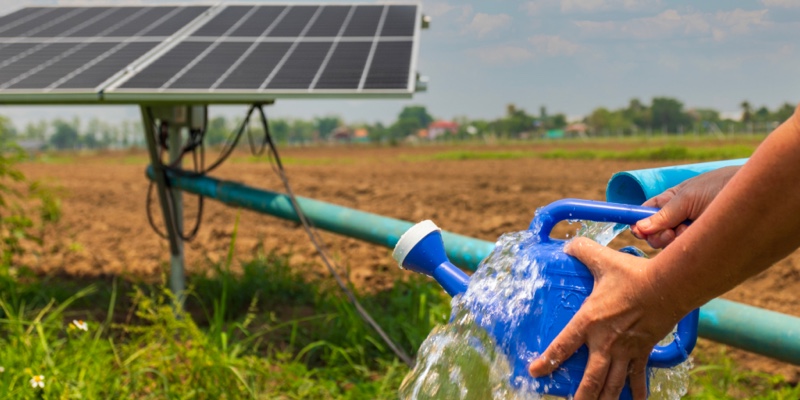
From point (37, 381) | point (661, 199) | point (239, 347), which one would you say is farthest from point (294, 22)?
point (661, 199)

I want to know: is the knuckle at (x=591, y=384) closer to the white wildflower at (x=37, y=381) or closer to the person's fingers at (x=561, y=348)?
the person's fingers at (x=561, y=348)

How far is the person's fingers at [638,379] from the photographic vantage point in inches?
51.0

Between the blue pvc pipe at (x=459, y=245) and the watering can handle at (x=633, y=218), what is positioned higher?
the watering can handle at (x=633, y=218)

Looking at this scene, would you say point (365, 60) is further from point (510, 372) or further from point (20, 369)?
point (510, 372)

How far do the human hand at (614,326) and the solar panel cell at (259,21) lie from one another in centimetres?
364

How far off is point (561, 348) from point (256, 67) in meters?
2.91

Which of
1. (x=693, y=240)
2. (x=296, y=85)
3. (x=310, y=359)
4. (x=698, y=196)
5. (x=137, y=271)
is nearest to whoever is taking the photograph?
(x=693, y=240)

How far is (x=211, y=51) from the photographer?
421 cm

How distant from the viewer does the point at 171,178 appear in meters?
4.22

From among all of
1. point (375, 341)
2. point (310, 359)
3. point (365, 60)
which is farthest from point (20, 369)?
point (365, 60)

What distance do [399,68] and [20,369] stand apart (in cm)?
203

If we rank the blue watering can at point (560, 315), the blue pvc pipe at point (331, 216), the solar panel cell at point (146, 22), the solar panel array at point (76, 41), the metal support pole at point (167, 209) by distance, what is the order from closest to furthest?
the blue watering can at point (560, 315)
the blue pvc pipe at point (331, 216)
the solar panel array at point (76, 41)
the metal support pole at point (167, 209)
the solar panel cell at point (146, 22)

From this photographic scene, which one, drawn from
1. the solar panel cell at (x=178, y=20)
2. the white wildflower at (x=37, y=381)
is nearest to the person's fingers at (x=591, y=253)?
the white wildflower at (x=37, y=381)

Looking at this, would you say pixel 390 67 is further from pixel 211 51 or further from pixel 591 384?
pixel 591 384
